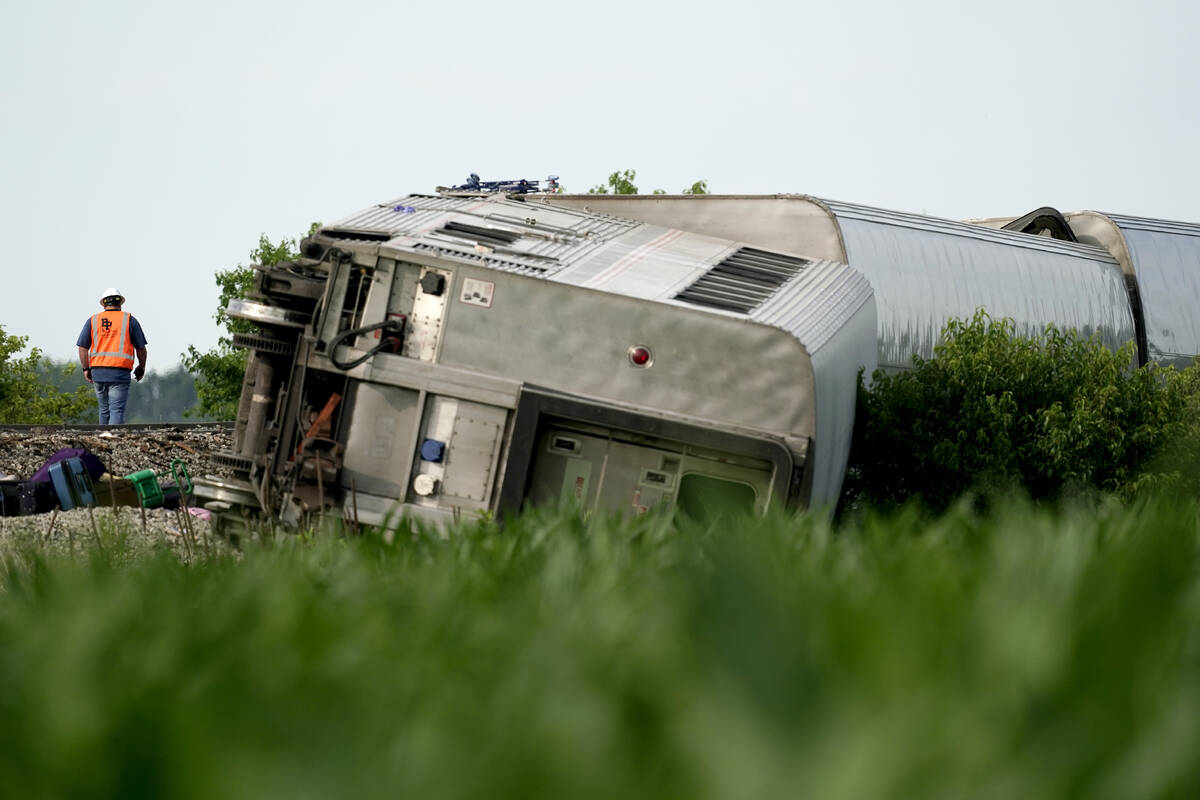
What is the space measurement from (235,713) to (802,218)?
18.7 m

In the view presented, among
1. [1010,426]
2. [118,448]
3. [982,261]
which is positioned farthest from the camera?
[982,261]

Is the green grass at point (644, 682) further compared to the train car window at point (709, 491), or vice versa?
the train car window at point (709, 491)

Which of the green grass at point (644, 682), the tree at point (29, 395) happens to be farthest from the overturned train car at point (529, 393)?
the tree at point (29, 395)

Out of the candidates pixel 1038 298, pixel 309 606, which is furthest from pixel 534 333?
pixel 1038 298

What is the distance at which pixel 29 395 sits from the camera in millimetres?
55375

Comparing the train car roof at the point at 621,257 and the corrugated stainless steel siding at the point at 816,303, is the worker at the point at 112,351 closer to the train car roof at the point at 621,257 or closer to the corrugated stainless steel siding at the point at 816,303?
the train car roof at the point at 621,257

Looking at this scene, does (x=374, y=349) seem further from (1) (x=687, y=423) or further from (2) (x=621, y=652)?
(2) (x=621, y=652)

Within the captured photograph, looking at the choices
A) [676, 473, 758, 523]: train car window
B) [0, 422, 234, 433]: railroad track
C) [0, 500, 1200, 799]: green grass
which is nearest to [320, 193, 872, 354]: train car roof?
[676, 473, 758, 523]: train car window

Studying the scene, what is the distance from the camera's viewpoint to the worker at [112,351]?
20672 millimetres

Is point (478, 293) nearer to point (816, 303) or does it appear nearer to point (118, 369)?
point (816, 303)

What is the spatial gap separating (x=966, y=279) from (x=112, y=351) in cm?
1361

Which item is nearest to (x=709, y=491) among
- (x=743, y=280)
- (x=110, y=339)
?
(x=743, y=280)

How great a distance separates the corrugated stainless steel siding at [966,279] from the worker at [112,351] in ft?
36.4

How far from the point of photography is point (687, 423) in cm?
1006
